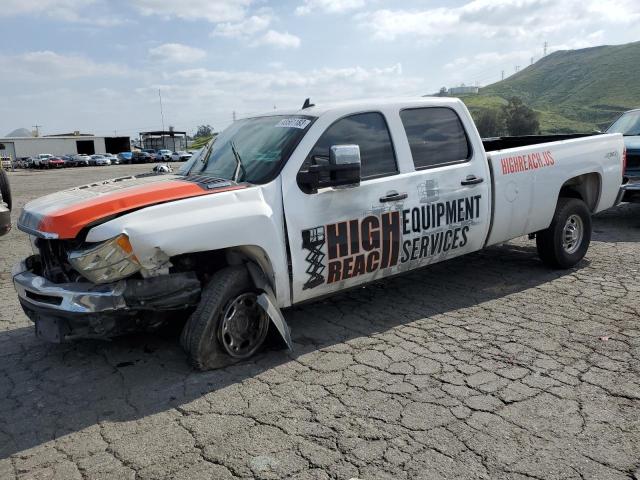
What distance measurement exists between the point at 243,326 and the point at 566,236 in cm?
408

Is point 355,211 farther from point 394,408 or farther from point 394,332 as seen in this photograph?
point 394,408

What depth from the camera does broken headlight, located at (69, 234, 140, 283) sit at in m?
3.21

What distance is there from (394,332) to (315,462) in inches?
72.3

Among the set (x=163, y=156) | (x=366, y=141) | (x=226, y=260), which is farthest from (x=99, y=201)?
(x=163, y=156)

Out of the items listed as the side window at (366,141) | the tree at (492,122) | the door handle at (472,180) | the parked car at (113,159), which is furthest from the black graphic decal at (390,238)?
the parked car at (113,159)

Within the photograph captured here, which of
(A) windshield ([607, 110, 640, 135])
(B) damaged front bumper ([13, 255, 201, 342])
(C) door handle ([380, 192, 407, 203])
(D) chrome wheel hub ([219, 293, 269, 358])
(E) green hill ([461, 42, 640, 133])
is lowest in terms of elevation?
(D) chrome wheel hub ([219, 293, 269, 358])

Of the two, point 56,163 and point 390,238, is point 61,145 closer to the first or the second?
point 56,163

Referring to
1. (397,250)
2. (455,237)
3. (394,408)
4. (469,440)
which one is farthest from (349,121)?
(469,440)

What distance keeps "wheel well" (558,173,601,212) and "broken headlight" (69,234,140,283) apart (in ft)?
16.2

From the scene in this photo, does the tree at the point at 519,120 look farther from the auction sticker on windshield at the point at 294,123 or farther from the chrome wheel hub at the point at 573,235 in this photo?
the auction sticker on windshield at the point at 294,123

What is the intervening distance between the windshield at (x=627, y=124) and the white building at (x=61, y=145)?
77.8m

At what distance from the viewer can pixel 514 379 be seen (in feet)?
11.5

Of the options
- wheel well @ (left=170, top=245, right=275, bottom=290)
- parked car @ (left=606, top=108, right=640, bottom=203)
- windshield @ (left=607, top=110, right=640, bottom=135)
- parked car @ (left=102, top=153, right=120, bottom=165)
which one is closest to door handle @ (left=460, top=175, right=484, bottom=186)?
wheel well @ (left=170, top=245, right=275, bottom=290)

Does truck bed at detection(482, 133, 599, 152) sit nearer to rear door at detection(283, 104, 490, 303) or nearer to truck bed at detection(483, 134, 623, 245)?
truck bed at detection(483, 134, 623, 245)
